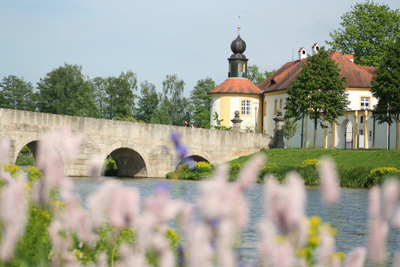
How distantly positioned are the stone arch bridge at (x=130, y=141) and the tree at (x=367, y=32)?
20049 millimetres

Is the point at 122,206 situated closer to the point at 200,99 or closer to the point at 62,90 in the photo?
the point at 62,90

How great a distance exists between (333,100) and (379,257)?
39.5 metres

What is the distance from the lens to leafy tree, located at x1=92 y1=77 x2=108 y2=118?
8562 cm

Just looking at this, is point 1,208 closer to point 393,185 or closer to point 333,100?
point 393,185

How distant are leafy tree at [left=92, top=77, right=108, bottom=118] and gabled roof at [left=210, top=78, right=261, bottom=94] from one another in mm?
30936

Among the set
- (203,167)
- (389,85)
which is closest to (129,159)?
(203,167)

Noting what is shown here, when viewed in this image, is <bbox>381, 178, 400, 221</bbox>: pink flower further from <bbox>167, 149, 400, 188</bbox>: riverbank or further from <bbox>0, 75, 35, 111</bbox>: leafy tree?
<bbox>0, 75, 35, 111</bbox>: leafy tree

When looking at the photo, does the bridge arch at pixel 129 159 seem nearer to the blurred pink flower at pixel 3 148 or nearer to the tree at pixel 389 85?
the tree at pixel 389 85

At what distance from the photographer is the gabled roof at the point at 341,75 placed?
4944 cm

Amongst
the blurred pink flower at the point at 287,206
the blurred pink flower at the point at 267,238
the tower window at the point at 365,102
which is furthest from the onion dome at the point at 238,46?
the blurred pink flower at the point at 287,206

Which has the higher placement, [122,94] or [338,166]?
[122,94]

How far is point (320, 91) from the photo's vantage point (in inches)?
1598

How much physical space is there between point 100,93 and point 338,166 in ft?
195

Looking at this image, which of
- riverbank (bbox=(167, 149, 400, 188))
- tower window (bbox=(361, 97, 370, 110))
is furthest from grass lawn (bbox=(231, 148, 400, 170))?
tower window (bbox=(361, 97, 370, 110))
